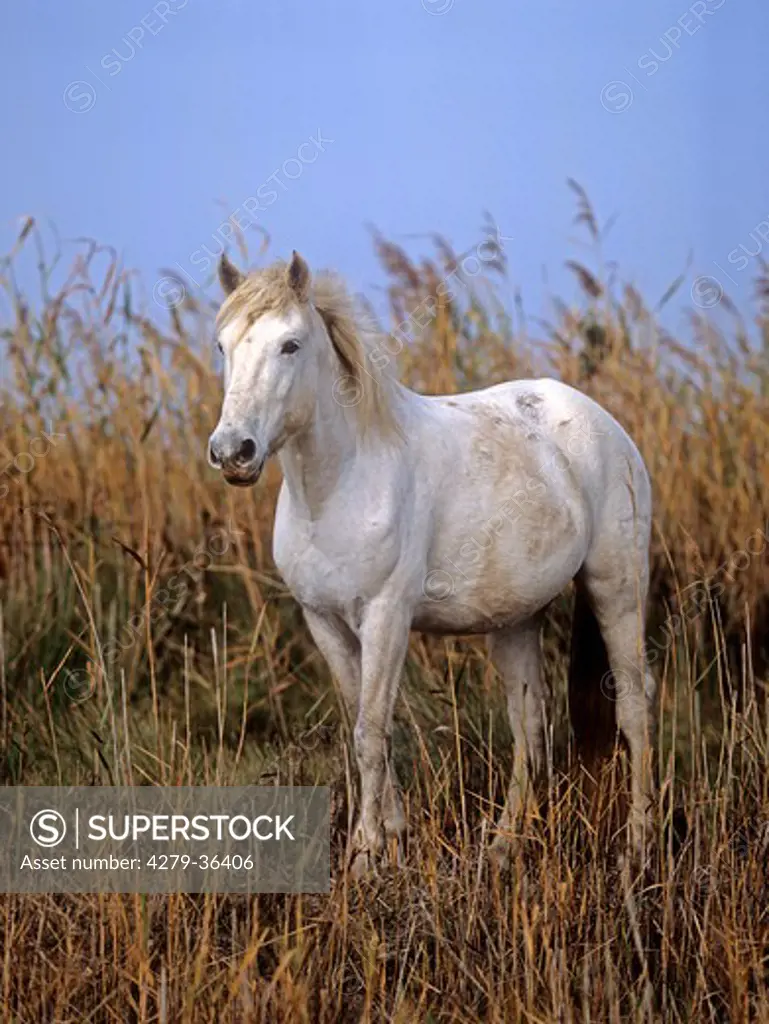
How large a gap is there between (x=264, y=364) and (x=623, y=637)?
4.56ft

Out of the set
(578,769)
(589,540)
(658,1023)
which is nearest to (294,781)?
(578,769)

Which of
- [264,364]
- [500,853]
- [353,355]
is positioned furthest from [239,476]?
[500,853]

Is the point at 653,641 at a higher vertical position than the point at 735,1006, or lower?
higher

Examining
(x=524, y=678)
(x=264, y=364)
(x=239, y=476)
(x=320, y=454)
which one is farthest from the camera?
(x=524, y=678)

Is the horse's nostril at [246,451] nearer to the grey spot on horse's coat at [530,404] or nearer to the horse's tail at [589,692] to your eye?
the grey spot on horse's coat at [530,404]

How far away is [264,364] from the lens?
326cm

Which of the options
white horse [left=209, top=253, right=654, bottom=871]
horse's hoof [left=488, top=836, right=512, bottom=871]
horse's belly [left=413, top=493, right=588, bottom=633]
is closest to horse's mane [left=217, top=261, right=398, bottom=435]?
white horse [left=209, top=253, right=654, bottom=871]

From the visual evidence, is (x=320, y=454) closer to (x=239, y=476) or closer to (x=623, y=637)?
(x=239, y=476)

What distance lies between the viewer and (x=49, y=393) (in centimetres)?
607

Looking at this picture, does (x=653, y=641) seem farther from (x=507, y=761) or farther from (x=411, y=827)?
(x=411, y=827)

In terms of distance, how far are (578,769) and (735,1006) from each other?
1.19 metres

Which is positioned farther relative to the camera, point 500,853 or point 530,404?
point 530,404

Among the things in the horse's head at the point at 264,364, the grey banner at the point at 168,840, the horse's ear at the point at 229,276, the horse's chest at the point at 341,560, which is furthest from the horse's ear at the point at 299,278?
the grey banner at the point at 168,840

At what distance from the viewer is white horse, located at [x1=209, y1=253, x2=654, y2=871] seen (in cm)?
334
